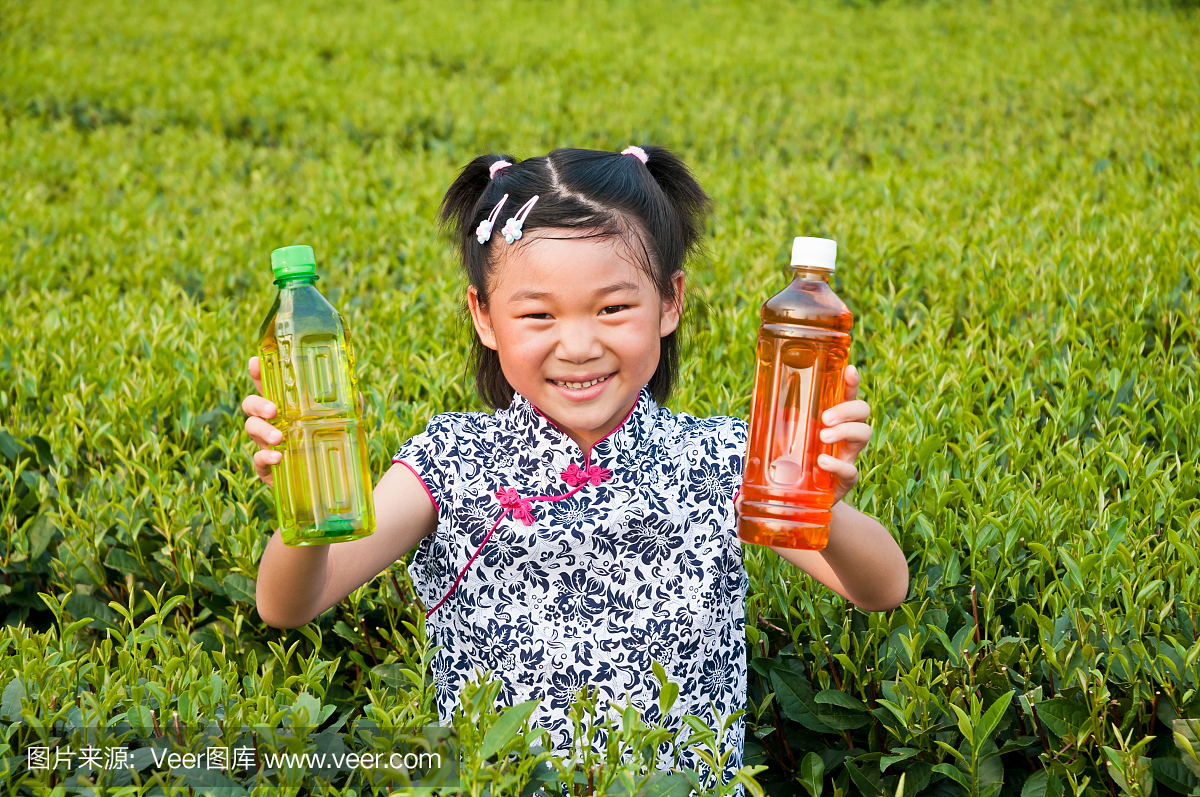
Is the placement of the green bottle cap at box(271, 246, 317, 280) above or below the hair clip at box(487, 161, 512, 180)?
below

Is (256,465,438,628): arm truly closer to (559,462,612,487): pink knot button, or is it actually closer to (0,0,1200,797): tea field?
(0,0,1200,797): tea field

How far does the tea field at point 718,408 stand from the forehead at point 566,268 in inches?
21.2

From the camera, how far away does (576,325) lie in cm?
179

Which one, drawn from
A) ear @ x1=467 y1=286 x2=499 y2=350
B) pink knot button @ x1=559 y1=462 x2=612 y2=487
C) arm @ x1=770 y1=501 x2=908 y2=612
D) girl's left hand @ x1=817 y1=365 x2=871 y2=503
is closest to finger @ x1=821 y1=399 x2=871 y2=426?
girl's left hand @ x1=817 y1=365 x2=871 y2=503

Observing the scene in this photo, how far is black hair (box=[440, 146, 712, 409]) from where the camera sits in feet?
6.21

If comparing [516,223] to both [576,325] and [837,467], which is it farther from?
[837,467]

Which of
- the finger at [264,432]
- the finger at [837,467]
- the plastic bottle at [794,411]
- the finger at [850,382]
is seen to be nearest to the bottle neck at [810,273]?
the plastic bottle at [794,411]

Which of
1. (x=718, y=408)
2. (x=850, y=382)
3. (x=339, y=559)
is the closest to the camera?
(x=850, y=382)

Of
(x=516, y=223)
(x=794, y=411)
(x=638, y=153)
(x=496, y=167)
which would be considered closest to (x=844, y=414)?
(x=794, y=411)

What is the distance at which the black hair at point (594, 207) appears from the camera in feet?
6.21

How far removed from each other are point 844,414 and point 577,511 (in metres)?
0.56

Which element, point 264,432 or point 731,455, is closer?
point 264,432

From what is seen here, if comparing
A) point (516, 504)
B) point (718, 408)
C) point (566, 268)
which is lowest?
point (718, 408)

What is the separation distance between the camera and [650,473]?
6.26 ft
